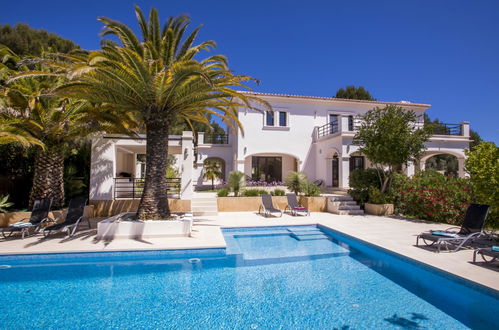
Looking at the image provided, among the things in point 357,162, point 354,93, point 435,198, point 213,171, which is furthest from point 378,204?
point 354,93

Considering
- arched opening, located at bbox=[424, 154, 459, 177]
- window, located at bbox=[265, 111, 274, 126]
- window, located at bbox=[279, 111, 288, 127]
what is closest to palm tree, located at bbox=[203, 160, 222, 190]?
window, located at bbox=[265, 111, 274, 126]

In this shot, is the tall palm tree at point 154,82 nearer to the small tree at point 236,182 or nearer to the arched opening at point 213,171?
the small tree at point 236,182

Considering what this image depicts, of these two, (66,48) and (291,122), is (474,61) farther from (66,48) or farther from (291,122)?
(66,48)

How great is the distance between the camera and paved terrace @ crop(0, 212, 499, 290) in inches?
201

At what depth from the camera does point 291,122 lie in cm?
2034

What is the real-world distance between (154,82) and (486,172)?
Result: 29.6 ft

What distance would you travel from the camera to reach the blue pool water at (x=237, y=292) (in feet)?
12.6

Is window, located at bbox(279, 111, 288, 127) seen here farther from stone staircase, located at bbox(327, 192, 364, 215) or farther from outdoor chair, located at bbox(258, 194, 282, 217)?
outdoor chair, located at bbox(258, 194, 282, 217)

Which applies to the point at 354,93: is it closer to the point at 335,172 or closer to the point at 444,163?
the point at 444,163

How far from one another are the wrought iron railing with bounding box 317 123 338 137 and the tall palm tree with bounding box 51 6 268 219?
12.4 metres

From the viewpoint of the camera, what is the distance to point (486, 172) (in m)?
6.43

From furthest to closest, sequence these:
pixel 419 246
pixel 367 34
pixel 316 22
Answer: pixel 367 34 → pixel 316 22 → pixel 419 246

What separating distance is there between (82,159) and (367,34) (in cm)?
1621

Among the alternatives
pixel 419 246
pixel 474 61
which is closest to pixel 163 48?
pixel 419 246
